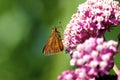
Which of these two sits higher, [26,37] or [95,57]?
[26,37]

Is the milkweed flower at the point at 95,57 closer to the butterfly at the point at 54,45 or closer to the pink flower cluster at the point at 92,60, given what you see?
the pink flower cluster at the point at 92,60

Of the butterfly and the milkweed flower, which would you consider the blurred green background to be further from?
the milkweed flower

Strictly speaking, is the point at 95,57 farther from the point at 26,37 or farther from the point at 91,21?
the point at 26,37

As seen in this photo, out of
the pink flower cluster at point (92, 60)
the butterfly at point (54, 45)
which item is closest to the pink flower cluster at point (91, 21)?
the butterfly at point (54, 45)

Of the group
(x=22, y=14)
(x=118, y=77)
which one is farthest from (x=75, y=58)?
(x=22, y=14)

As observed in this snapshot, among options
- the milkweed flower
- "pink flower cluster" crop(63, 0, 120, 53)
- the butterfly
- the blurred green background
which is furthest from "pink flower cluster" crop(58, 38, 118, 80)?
the blurred green background

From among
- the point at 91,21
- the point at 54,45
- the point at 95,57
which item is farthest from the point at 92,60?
the point at 54,45
